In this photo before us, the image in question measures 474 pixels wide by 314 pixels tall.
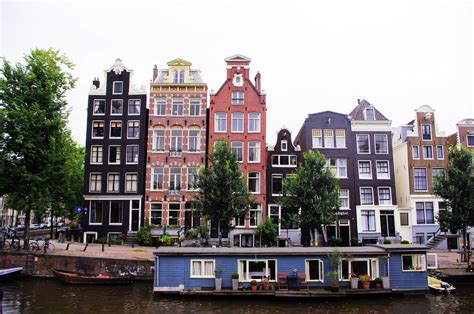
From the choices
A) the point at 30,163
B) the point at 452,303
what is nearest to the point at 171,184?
the point at 30,163

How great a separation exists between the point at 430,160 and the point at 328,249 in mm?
24073

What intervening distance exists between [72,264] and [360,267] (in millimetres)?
20601

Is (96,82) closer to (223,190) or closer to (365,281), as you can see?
(223,190)

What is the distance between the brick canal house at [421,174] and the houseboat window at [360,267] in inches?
729

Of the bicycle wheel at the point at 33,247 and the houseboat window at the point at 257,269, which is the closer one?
the houseboat window at the point at 257,269

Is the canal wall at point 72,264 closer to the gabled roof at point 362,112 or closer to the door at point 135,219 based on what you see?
the door at point 135,219

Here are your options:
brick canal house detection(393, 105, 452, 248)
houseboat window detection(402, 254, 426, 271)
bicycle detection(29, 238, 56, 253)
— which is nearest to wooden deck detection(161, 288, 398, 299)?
houseboat window detection(402, 254, 426, 271)

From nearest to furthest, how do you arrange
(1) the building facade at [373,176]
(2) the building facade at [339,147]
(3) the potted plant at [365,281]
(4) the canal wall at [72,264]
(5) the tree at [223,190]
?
(3) the potted plant at [365,281]
(4) the canal wall at [72,264]
(5) the tree at [223,190]
(1) the building facade at [373,176]
(2) the building facade at [339,147]

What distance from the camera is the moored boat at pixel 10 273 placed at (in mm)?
26984

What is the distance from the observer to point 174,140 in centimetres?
4250

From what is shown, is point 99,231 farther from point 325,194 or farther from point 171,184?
point 325,194

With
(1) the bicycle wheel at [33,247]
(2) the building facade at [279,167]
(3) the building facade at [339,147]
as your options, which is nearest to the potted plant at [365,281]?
(2) the building facade at [279,167]

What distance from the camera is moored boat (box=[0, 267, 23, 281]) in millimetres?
26984

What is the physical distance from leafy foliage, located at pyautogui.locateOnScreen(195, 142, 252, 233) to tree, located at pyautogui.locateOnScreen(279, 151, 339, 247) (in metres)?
4.46
